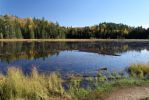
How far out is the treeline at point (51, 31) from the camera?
12173 cm

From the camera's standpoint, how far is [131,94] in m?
15.4

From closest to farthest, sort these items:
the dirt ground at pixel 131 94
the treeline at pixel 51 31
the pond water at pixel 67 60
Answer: the dirt ground at pixel 131 94 → the pond water at pixel 67 60 → the treeline at pixel 51 31

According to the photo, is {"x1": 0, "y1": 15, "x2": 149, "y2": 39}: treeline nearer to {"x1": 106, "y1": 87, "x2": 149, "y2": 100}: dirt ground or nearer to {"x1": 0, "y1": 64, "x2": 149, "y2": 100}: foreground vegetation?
{"x1": 0, "y1": 64, "x2": 149, "y2": 100}: foreground vegetation

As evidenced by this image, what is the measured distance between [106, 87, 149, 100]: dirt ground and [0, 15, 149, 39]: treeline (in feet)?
342

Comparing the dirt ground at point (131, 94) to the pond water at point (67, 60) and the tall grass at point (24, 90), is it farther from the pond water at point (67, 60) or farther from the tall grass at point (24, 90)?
the pond water at point (67, 60)

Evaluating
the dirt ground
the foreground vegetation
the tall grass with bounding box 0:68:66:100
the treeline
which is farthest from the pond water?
the treeline

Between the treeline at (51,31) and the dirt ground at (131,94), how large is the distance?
104 metres

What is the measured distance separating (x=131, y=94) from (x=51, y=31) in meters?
135

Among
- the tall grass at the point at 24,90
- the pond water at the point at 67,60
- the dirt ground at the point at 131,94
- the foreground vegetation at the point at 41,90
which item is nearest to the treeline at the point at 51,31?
the pond water at the point at 67,60

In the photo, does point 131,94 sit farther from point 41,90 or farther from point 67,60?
point 67,60

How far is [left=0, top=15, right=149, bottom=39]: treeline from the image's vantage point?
122m

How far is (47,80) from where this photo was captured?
Result: 656 inches

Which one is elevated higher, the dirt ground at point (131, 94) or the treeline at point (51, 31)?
the treeline at point (51, 31)

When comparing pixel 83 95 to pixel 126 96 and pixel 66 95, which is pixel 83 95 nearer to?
pixel 66 95
